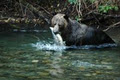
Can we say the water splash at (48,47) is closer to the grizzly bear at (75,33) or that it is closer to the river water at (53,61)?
the river water at (53,61)

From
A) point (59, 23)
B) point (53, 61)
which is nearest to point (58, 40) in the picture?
point (59, 23)

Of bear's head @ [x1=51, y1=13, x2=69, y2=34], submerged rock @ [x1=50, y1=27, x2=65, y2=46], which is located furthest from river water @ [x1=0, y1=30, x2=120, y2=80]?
bear's head @ [x1=51, y1=13, x2=69, y2=34]

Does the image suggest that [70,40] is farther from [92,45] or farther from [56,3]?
[56,3]

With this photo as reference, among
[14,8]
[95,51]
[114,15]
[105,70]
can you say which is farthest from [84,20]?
[105,70]

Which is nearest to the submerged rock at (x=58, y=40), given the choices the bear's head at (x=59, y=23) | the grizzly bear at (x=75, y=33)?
the grizzly bear at (x=75, y=33)

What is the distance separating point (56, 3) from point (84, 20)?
1.86m

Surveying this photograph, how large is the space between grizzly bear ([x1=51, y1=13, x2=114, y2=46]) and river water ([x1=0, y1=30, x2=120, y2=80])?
238mm

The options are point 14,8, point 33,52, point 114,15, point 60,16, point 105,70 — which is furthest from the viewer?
point 14,8

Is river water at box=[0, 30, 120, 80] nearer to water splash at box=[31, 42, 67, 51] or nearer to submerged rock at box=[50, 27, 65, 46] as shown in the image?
water splash at box=[31, 42, 67, 51]

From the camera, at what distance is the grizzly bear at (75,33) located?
9.45 meters

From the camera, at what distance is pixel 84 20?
42.2 ft

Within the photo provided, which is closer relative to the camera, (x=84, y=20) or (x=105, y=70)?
(x=105, y=70)

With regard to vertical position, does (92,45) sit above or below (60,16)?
below

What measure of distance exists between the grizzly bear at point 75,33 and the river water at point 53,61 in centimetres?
24
